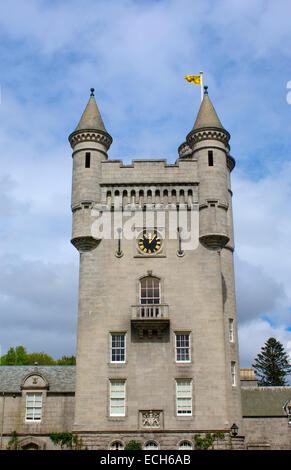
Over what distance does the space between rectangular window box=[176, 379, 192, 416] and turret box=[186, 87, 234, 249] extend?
35.5ft

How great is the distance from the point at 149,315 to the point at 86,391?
7269 mm

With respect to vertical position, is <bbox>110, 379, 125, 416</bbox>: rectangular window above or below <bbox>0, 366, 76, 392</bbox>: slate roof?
below

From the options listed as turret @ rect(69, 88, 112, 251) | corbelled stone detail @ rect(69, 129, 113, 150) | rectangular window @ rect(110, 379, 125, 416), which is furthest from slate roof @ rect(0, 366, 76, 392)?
corbelled stone detail @ rect(69, 129, 113, 150)

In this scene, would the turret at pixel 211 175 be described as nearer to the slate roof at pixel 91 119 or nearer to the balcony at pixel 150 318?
the balcony at pixel 150 318

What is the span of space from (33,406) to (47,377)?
3.07 m

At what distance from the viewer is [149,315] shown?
39.3 metres

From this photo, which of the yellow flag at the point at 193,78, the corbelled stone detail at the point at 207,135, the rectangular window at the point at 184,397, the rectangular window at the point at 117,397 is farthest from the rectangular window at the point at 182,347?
the yellow flag at the point at 193,78

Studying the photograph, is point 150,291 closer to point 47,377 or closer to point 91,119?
point 47,377

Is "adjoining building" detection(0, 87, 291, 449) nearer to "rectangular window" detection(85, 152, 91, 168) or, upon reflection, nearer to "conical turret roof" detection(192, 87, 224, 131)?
"conical turret roof" detection(192, 87, 224, 131)

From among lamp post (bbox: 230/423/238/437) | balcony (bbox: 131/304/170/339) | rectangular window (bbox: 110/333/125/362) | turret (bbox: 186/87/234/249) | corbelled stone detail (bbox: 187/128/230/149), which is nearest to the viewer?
lamp post (bbox: 230/423/238/437)

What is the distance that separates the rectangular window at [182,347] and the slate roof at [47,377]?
10.2 metres

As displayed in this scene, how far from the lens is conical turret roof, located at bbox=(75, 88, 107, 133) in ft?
148

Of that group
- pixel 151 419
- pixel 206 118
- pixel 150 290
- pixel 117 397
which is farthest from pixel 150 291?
pixel 206 118
